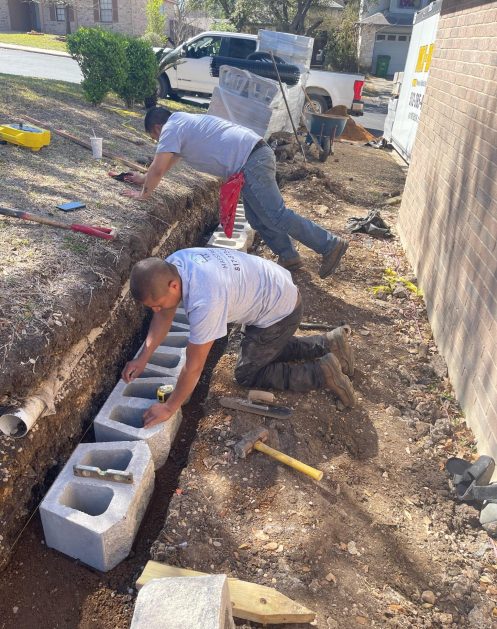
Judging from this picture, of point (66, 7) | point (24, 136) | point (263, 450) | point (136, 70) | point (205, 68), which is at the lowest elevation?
point (263, 450)

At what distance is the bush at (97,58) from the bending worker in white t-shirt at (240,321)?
7140mm

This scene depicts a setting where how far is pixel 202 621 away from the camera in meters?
1.74

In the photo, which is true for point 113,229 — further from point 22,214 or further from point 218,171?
point 218,171

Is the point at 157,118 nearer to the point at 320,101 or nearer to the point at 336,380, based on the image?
the point at 336,380

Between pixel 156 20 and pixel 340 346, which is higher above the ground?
pixel 156 20

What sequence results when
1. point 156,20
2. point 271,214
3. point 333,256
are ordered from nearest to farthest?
point 271,214 → point 333,256 → point 156,20

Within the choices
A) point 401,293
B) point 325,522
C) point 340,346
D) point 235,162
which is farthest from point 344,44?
point 325,522

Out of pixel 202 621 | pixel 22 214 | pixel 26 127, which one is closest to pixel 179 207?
pixel 22 214

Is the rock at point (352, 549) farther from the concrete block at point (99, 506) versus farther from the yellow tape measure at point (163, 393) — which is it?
the yellow tape measure at point (163, 393)

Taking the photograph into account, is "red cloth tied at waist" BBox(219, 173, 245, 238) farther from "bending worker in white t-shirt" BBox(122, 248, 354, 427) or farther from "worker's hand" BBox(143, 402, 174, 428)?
"worker's hand" BBox(143, 402, 174, 428)

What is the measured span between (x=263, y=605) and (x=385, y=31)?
33191 millimetres

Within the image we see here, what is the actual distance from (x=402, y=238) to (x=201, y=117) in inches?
128

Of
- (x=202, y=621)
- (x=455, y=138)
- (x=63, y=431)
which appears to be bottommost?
(x=63, y=431)

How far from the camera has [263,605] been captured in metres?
2.12
